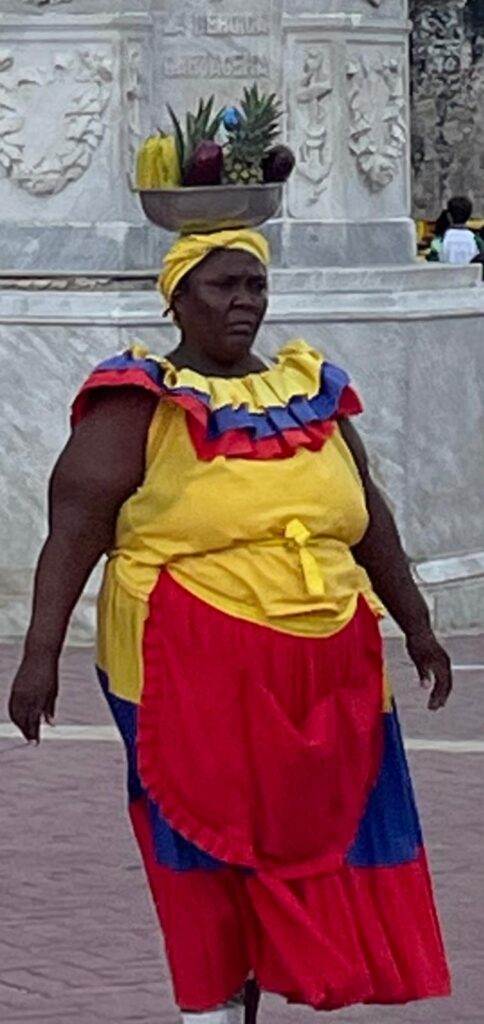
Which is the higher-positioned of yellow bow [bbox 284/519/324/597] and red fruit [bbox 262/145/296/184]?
red fruit [bbox 262/145/296/184]

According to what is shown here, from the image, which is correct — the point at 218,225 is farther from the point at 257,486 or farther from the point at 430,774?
the point at 430,774

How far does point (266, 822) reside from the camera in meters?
5.41

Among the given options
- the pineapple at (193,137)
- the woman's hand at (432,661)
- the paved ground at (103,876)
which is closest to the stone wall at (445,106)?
the paved ground at (103,876)

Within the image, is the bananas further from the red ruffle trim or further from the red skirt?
the red skirt

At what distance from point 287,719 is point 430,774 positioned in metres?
3.74

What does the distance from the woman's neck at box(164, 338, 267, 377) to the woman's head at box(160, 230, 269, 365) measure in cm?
1

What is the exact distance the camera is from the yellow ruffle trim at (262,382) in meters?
5.50

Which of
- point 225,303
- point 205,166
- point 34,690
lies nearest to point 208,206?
point 205,166

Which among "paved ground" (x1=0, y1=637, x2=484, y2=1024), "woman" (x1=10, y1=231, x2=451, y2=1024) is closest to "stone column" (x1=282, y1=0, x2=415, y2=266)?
"paved ground" (x1=0, y1=637, x2=484, y2=1024)

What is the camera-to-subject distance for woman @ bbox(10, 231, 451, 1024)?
539cm

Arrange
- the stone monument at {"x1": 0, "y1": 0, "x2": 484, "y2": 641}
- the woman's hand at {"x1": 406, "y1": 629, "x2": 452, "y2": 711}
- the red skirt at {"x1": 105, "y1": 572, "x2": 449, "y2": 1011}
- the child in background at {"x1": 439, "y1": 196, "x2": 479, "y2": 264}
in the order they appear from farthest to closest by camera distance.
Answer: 1. the child in background at {"x1": 439, "y1": 196, "x2": 479, "y2": 264}
2. the stone monument at {"x1": 0, "y1": 0, "x2": 484, "y2": 641}
3. the woman's hand at {"x1": 406, "y1": 629, "x2": 452, "y2": 711}
4. the red skirt at {"x1": 105, "y1": 572, "x2": 449, "y2": 1011}

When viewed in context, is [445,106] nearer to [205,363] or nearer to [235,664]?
[205,363]

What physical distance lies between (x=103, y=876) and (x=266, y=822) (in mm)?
2377

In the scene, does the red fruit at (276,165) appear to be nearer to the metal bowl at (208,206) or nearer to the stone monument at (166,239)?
the metal bowl at (208,206)
